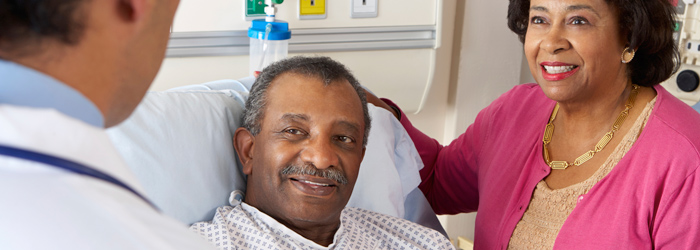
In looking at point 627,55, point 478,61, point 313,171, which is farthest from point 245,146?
point 478,61

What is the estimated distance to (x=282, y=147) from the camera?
1.46 m

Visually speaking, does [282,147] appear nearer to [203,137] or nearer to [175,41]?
[203,137]

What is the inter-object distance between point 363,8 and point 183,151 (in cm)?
100

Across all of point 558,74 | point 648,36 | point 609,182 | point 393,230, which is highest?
point 648,36

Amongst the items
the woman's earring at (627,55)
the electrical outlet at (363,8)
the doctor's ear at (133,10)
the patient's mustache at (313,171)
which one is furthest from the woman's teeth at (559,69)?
the doctor's ear at (133,10)

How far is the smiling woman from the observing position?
1.56 metres

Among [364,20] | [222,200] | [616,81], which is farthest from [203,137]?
[616,81]

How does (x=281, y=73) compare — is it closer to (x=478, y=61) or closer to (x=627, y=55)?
(x=627, y=55)

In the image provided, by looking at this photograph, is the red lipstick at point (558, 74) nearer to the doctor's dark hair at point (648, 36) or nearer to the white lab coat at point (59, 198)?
the doctor's dark hair at point (648, 36)

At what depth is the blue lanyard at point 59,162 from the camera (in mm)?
497

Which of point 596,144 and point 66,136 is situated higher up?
point 66,136

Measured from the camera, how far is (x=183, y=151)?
153 cm

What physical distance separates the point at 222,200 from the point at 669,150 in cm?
109

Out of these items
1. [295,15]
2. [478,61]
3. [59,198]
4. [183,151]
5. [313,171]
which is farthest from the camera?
[478,61]
